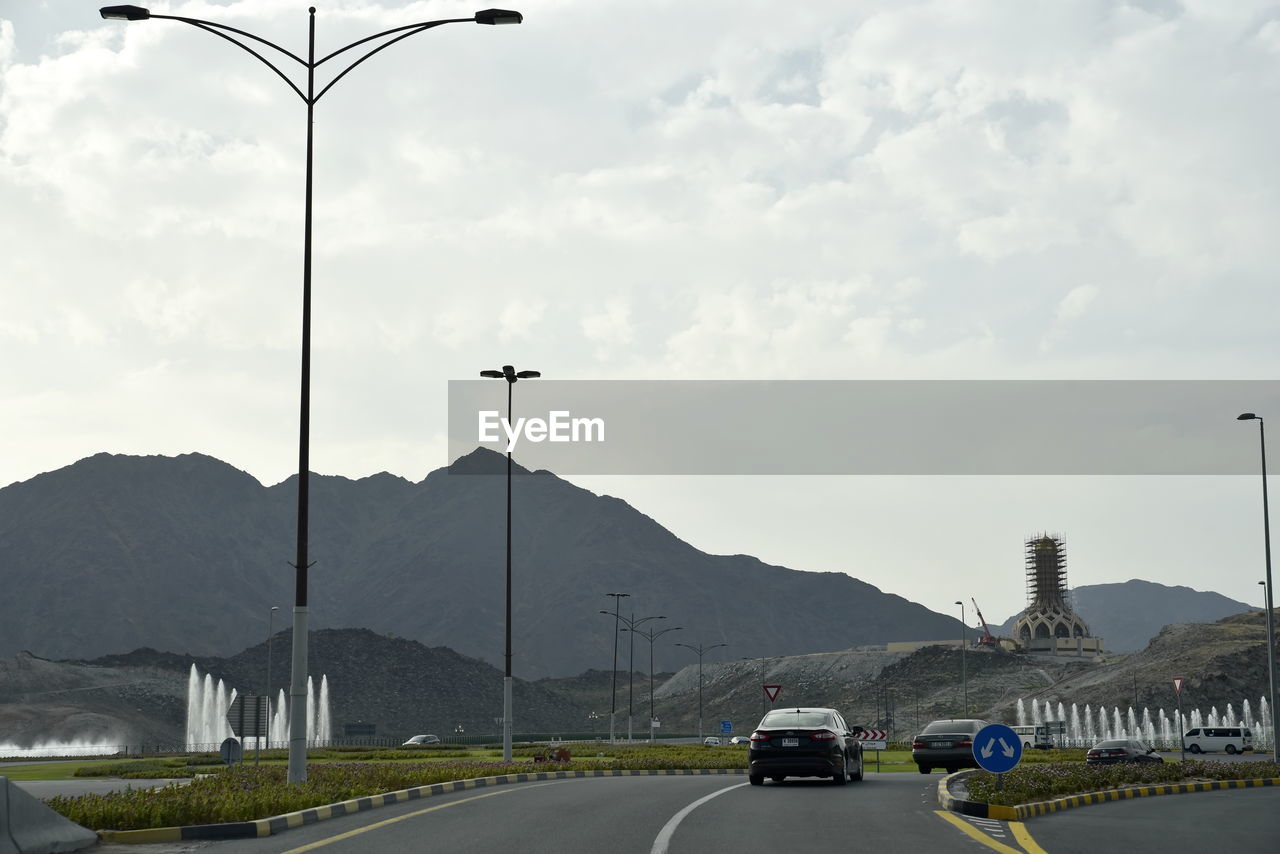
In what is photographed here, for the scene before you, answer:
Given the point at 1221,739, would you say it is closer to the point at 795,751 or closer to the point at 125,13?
the point at 795,751

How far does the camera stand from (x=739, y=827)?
656 inches

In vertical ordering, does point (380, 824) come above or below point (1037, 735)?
above

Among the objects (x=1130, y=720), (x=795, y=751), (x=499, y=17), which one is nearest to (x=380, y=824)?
(x=795, y=751)

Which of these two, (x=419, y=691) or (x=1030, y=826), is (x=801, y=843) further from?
(x=419, y=691)

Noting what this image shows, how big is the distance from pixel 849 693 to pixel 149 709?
89.3 m

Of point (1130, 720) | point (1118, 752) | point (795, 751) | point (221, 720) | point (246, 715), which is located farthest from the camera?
point (221, 720)

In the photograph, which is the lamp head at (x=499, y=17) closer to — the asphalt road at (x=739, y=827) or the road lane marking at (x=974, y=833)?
the asphalt road at (x=739, y=827)

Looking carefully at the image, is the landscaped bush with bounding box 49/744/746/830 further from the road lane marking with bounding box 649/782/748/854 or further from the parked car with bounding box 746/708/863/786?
the parked car with bounding box 746/708/863/786

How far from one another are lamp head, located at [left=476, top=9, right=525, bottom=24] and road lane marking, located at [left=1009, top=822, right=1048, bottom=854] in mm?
15199

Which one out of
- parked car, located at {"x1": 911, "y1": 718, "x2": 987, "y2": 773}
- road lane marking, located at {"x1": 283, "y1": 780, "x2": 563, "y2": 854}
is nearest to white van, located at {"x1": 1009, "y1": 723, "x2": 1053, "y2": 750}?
parked car, located at {"x1": 911, "y1": 718, "x2": 987, "y2": 773}

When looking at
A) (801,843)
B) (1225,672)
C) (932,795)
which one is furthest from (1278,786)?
(1225,672)

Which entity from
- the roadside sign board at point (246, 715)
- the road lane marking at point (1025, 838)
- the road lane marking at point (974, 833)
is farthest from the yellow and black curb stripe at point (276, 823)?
the roadside sign board at point (246, 715)

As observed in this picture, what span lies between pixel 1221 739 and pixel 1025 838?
61.7 m

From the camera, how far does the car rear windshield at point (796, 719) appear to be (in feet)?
86.5
